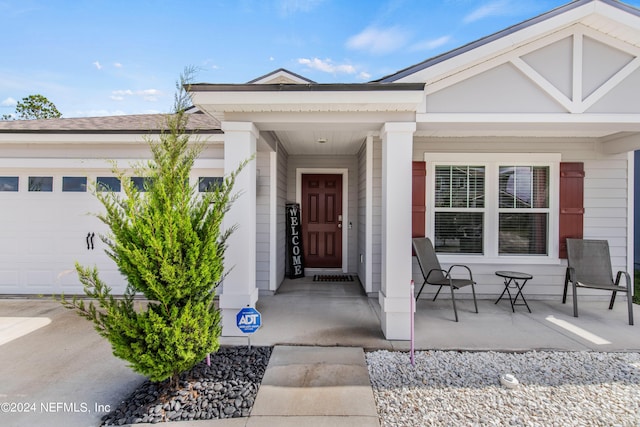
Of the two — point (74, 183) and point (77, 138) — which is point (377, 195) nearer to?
point (77, 138)

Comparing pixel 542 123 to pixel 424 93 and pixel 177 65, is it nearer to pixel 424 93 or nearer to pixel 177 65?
pixel 424 93

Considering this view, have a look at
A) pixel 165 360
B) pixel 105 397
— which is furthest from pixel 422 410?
pixel 105 397

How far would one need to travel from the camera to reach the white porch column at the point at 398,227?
3.07 meters

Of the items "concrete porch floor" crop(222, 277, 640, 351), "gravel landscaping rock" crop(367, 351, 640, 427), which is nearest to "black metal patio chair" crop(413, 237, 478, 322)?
"concrete porch floor" crop(222, 277, 640, 351)

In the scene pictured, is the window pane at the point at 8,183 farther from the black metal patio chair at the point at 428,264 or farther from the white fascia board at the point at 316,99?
the black metal patio chair at the point at 428,264

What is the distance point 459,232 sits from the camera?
4.67 m

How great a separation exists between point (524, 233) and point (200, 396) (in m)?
4.88

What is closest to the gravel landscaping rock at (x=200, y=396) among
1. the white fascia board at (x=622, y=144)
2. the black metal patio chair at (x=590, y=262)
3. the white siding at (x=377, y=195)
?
the white siding at (x=377, y=195)

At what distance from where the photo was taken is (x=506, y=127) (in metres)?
3.31

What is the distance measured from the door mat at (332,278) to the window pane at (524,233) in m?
2.68

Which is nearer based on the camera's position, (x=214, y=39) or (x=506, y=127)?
(x=506, y=127)

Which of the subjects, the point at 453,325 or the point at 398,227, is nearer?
the point at 398,227

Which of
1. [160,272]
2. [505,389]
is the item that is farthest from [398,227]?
[160,272]

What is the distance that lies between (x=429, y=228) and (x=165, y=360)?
3.91m
